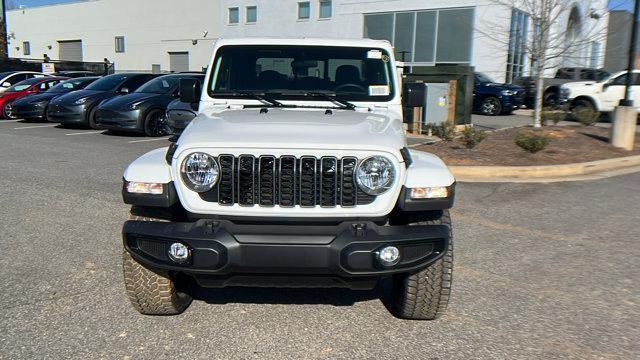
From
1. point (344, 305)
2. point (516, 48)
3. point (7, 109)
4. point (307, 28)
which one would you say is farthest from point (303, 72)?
point (307, 28)

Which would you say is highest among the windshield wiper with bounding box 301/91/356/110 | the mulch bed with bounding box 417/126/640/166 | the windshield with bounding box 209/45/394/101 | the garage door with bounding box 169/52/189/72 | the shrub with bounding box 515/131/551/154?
the garage door with bounding box 169/52/189/72

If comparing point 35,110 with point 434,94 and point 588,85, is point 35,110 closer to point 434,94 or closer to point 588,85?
point 434,94

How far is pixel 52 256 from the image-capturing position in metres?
4.85

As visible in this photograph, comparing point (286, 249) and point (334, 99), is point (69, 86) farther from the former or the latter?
point (286, 249)

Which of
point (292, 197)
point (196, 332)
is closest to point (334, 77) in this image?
point (292, 197)

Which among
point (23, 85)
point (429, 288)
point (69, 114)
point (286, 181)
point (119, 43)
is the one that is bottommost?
point (429, 288)

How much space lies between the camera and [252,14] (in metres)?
36.9

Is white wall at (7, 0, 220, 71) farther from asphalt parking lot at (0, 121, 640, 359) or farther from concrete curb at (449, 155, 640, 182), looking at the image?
asphalt parking lot at (0, 121, 640, 359)

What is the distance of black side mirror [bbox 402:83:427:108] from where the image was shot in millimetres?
4547

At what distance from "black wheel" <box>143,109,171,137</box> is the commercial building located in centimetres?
595

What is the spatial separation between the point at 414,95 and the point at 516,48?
23.8 metres

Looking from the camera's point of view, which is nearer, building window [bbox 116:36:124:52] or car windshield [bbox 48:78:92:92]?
car windshield [bbox 48:78:92:92]

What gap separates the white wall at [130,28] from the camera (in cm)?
4153

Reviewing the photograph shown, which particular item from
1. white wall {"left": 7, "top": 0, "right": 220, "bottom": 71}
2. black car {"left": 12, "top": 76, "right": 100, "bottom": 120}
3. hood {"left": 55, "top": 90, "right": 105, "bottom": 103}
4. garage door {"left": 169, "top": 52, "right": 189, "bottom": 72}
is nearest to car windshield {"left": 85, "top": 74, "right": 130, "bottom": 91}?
hood {"left": 55, "top": 90, "right": 105, "bottom": 103}
